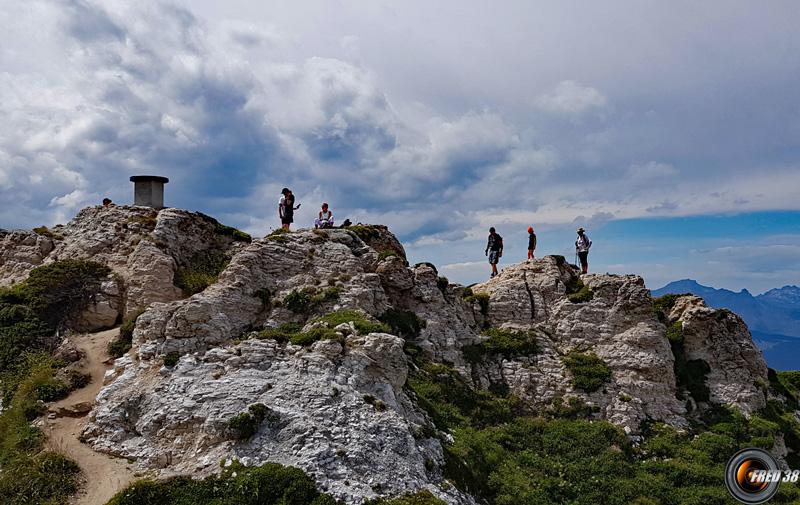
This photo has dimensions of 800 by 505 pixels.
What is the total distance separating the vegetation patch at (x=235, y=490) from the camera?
17766 millimetres

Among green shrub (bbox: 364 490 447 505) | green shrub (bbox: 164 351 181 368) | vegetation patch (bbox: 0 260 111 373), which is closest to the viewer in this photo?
green shrub (bbox: 364 490 447 505)

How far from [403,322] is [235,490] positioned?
1503cm

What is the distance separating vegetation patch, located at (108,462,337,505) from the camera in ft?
58.3

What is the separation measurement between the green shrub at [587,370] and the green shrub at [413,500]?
14974mm

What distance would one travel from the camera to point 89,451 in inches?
799

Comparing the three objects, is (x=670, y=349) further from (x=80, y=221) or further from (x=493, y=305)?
(x=80, y=221)

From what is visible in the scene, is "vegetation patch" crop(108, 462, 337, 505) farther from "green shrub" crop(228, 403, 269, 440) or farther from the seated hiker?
the seated hiker

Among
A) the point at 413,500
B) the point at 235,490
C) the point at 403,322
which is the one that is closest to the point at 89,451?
the point at 235,490

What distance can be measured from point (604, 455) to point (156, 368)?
2031cm

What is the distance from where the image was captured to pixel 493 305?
36.4 m

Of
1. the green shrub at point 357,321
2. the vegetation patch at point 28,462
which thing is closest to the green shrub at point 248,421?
the vegetation patch at point 28,462

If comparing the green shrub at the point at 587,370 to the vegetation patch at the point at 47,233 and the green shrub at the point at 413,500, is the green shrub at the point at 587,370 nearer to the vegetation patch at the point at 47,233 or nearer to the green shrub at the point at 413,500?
the green shrub at the point at 413,500

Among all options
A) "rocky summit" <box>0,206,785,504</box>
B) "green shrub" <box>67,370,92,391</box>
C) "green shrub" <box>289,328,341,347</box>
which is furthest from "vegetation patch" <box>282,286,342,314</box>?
"green shrub" <box>67,370,92,391</box>

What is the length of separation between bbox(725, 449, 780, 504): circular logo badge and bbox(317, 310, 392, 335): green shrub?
16454 millimetres
